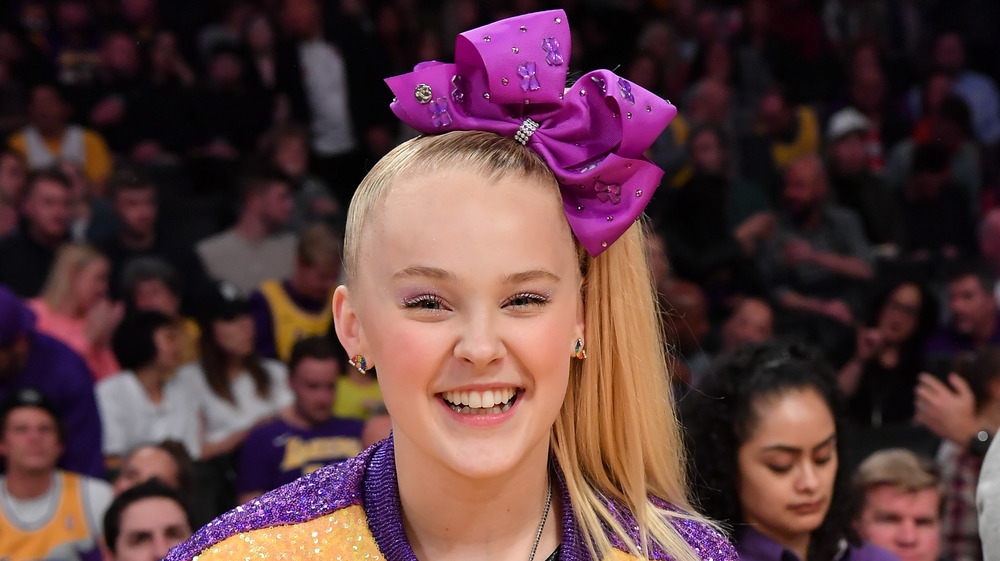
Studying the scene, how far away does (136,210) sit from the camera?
20.1ft

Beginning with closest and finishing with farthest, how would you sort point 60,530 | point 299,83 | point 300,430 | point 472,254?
1. point 472,254
2. point 60,530
3. point 300,430
4. point 299,83

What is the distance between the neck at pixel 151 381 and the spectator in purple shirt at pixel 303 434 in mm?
553

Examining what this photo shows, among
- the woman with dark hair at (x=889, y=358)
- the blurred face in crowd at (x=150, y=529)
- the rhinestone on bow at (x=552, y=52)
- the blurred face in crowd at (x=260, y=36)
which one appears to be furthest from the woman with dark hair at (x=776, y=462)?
the blurred face in crowd at (x=260, y=36)

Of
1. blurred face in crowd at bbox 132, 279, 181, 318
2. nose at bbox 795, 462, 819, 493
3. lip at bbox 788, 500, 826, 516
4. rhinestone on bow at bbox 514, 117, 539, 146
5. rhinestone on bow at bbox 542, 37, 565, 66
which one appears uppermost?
rhinestone on bow at bbox 542, 37, 565, 66

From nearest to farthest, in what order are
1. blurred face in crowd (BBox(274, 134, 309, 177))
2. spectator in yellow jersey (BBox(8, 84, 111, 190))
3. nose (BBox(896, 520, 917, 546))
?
nose (BBox(896, 520, 917, 546)) → spectator in yellow jersey (BBox(8, 84, 111, 190)) → blurred face in crowd (BBox(274, 134, 309, 177))

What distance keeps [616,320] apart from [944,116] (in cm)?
647

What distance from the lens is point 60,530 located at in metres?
4.25

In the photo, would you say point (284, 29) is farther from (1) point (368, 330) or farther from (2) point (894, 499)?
(1) point (368, 330)

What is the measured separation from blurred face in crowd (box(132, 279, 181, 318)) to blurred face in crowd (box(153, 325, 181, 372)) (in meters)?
0.30

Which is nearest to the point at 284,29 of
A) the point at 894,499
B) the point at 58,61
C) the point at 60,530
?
the point at 58,61

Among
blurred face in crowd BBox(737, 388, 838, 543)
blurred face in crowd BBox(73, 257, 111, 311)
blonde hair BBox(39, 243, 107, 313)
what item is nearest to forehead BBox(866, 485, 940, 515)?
blurred face in crowd BBox(737, 388, 838, 543)

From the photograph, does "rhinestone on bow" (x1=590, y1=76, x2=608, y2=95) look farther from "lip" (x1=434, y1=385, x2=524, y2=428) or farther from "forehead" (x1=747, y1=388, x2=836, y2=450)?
"forehead" (x1=747, y1=388, x2=836, y2=450)

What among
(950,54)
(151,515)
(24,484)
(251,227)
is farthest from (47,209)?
(950,54)

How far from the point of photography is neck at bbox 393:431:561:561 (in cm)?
182
